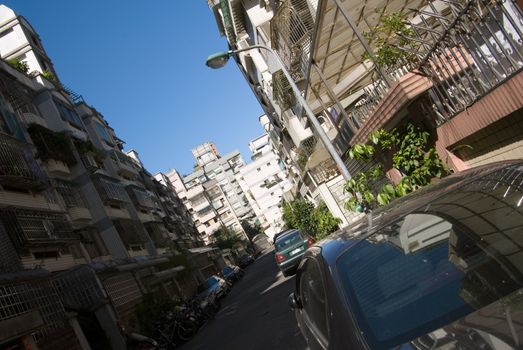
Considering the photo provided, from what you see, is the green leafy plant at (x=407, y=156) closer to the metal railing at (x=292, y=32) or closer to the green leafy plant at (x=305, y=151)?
the metal railing at (x=292, y=32)

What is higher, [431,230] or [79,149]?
[79,149]

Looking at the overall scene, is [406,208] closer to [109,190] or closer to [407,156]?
[407,156]

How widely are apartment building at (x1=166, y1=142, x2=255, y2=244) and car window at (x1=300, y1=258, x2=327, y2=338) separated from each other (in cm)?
8965

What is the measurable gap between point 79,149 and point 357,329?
29.0m

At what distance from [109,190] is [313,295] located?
28.3 metres

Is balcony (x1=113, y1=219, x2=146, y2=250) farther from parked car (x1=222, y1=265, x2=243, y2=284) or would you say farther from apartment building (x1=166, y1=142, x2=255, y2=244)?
apartment building (x1=166, y1=142, x2=255, y2=244)

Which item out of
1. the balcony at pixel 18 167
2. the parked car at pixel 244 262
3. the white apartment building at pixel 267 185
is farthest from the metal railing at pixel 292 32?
the white apartment building at pixel 267 185

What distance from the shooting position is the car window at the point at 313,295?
3488 mm

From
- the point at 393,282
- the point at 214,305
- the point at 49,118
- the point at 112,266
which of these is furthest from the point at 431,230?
the point at 49,118

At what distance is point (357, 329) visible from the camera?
2686 millimetres

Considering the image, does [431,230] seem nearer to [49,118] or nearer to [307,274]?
[307,274]

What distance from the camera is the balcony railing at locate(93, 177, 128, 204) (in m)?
29.0

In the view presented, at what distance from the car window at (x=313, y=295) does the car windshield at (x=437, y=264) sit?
51 centimetres

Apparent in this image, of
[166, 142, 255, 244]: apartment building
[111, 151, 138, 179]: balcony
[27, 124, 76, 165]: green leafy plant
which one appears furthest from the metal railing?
[166, 142, 255, 244]: apartment building
